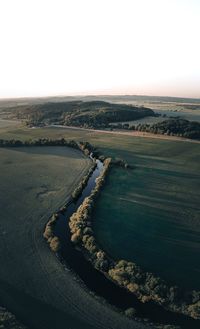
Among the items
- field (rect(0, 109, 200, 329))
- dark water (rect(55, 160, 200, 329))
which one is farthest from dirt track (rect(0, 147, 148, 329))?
dark water (rect(55, 160, 200, 329))

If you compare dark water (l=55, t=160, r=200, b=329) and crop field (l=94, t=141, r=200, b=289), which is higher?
crop field (l=94, t=141, r=200, b=289)

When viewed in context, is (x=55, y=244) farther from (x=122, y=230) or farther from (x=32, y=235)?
(x=122, y=230)

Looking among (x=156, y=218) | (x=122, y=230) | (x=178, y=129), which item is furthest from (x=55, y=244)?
(x=178, y=129)

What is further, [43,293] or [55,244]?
[55,244]

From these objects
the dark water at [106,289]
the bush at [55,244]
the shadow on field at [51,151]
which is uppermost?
the shadow on field at [51,151]

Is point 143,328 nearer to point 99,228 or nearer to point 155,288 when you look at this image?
point 155,288

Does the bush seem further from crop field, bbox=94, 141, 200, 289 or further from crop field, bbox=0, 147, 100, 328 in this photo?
crop field, bbox=94, 141, 200, 289

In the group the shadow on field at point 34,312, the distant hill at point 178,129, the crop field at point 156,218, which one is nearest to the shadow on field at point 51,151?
the crop field at point 156,218

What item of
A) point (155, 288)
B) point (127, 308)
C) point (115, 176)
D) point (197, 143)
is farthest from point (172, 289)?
point (197, 143)

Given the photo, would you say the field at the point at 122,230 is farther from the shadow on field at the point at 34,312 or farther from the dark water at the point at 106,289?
the dark water at the point at 106,289

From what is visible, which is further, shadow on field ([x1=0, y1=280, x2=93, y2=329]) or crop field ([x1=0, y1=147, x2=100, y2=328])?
crop field ([x1=0, y1=147, x2=100, y2=328])
